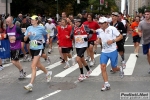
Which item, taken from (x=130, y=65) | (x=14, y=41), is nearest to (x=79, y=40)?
(x=14, y=41)

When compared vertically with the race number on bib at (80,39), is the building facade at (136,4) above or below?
above

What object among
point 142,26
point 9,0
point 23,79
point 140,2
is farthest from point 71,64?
point 140,2

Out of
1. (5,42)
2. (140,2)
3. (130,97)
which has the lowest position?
(130,97)

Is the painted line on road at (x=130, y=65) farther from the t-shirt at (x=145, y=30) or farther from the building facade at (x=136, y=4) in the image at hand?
the building facade at (x=136, y=4)

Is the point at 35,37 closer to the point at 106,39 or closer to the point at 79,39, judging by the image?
the point at 79,39

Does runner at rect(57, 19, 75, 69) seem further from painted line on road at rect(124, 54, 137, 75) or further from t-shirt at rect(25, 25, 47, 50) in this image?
t-shirt at rect(25, 25, 47, 50)

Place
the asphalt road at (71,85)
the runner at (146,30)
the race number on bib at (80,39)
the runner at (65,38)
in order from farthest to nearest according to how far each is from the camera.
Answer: the runner at (65,38) → the runner at (146,30) → the race number on bib at (80,39) → the asphalt road at (71,85)

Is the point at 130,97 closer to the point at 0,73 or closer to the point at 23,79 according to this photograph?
the point at 23,79

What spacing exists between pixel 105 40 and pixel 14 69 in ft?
15.5

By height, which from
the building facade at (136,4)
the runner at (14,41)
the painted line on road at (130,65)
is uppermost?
the building facade at (136,4)

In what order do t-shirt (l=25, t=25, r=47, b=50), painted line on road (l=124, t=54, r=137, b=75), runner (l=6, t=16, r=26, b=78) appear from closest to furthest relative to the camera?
t-shirt (l=25, t=25, r=47, b=50) < runner (l=6, t=16, r=26, b=78) < painted line on road (l=124, t=54, r=137, b=75)

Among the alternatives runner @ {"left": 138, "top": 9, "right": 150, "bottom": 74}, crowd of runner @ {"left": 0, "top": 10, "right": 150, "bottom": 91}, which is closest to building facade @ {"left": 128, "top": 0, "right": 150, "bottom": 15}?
crowd of runner @ {"left": 0, "top": 10, "right": 150, "bottom": 91}

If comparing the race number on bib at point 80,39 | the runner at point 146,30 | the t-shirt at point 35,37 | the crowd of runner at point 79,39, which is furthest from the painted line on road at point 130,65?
the t-shirt at point 35,37

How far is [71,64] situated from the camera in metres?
11.5
